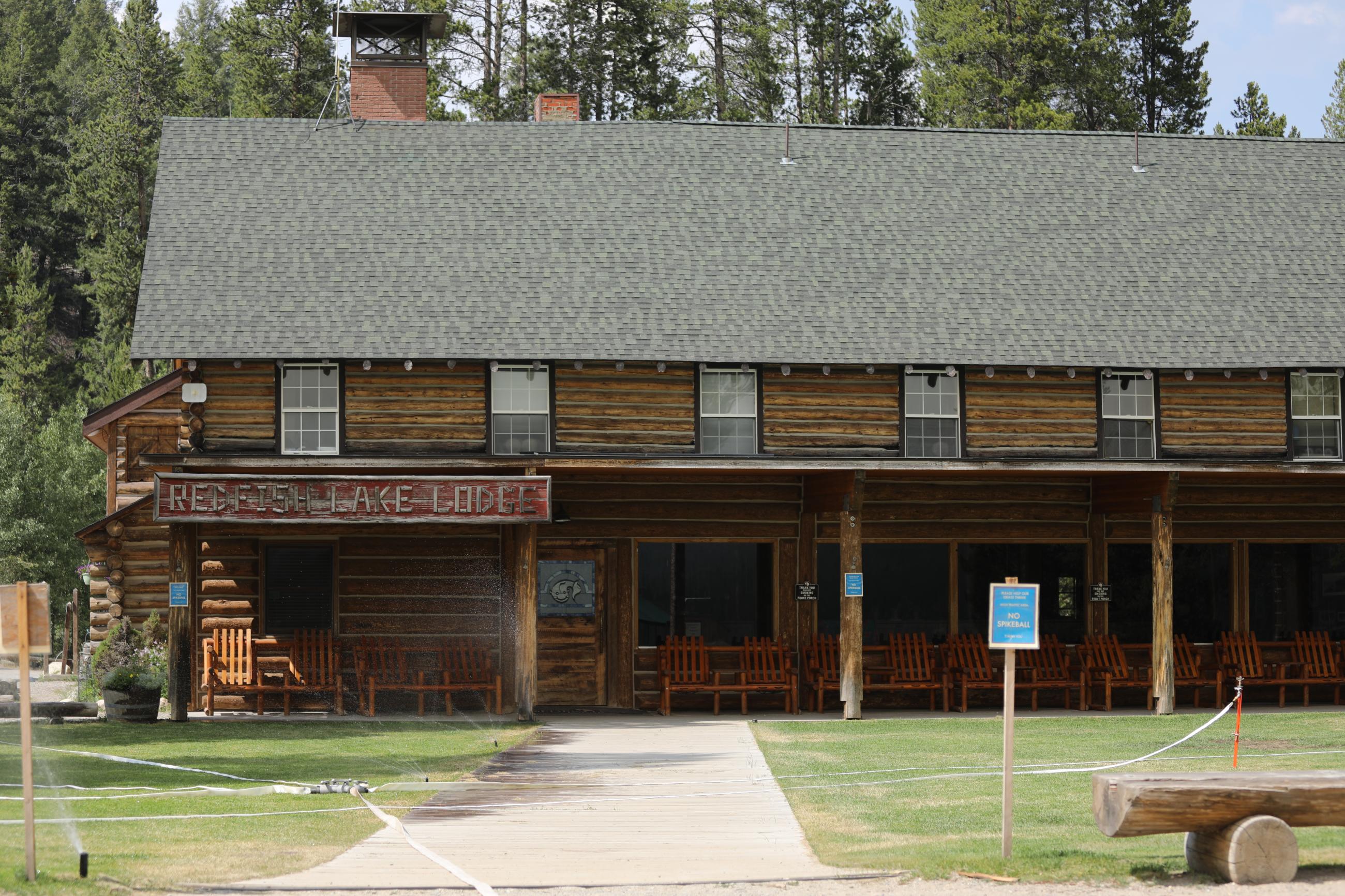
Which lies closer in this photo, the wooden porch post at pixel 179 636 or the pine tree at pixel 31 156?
the wooden porch post at pixel 179 636

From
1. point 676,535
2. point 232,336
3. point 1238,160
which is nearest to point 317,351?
point 232,336

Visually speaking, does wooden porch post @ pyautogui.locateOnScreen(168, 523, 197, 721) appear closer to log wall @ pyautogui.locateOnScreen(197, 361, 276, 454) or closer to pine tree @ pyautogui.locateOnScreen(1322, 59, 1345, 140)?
log wall @ pyautogui.locateOnScreen(197, 361, 276, 454)

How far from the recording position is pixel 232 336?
935 inches

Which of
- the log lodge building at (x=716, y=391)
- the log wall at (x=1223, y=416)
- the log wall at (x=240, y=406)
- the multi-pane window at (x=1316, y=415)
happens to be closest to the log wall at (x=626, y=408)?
the log lodge building at (x=716, y=391)

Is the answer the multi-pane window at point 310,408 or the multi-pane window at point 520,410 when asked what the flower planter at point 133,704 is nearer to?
the multi-pane window at point 310,408

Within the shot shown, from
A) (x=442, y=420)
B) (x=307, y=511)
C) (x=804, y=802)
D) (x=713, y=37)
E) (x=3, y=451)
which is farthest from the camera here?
(x=713, y=37)

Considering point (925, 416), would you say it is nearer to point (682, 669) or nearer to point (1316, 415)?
point (682, 669)

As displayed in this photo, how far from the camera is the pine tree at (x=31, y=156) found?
61125mm

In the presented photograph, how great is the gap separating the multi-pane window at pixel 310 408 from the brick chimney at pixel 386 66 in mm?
7136

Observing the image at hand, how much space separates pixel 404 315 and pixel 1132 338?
431 inches

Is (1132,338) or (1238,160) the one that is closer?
(1132,338)

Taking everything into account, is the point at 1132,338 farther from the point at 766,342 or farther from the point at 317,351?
the point at 317,351

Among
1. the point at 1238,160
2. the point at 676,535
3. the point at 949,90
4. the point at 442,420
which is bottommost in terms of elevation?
the point at 676,535

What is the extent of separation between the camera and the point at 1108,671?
25.6 metres
